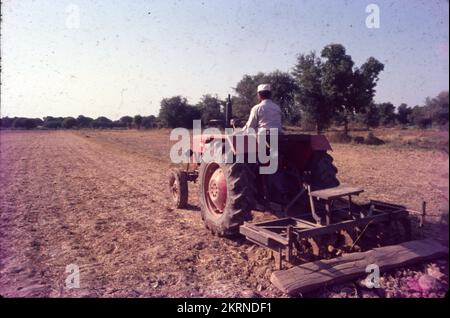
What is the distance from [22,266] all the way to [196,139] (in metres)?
3.43

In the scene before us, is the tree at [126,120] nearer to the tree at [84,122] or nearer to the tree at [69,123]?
the tree at [84,122]

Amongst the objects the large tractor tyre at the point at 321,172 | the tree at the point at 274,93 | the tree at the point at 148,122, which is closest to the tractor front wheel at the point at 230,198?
the large tractor tyre at the point at 321,172

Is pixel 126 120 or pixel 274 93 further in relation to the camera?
pixel 126 120

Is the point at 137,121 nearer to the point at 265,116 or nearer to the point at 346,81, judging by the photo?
the point at 346,81

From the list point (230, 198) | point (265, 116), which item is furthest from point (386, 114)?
point (230, 198)

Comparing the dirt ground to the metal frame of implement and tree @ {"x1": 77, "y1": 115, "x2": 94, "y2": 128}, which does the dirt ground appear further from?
tree @ {"x1": 77, "y1": 115, "x2": 94, "y2": 128}

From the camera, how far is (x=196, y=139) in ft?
21.7

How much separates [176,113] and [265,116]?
52.6 metres

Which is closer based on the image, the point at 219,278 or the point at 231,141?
the point at 219,278

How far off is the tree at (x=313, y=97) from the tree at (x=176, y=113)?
28.8 m

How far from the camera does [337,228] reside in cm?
403

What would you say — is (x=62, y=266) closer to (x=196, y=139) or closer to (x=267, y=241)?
(x=267, y=241)
